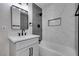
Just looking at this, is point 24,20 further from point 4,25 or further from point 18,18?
point 4,25

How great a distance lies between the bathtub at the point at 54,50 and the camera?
1.52m

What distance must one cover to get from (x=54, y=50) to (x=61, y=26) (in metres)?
0.84

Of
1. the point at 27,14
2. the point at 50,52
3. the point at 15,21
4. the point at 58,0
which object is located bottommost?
Result: the point at 50,52

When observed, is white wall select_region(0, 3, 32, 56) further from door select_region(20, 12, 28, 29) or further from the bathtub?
the bathtub

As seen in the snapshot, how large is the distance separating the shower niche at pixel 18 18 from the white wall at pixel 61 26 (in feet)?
2.12

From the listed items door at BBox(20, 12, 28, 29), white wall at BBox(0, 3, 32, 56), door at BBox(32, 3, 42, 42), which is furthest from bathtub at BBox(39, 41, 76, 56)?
white wall at BBox(0, 3, 32, 56)

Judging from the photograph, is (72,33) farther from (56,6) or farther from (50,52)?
(56,6)

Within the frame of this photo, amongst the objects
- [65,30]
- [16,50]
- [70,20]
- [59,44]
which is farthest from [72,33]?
[16,50]

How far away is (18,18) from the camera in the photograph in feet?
5.05

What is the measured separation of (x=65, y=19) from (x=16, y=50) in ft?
5.12

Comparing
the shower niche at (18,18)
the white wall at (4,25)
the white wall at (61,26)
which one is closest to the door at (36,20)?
the white wall at (61,26)

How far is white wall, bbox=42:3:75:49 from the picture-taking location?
145 centimetres

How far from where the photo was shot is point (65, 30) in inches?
62.3

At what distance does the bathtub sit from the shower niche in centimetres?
91
